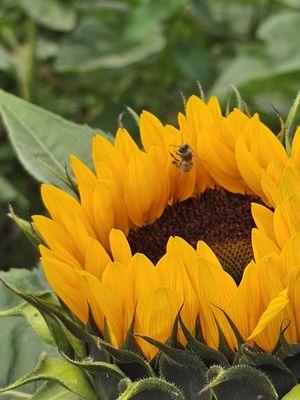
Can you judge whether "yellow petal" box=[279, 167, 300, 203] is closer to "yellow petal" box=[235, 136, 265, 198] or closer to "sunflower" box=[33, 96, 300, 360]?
"sunflower" box=[33, 96, 300, 360]

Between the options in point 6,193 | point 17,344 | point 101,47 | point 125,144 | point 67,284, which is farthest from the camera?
point 101,47

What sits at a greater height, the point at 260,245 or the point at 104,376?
the point at 260,245

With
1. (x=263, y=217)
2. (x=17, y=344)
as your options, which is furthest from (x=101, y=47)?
(x=263, y=217)

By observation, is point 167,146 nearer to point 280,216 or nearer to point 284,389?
point 280,216

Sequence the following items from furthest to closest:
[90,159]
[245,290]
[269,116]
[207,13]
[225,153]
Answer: [207,13]
[269,116]
[90,159]
[225,153]
[245,290]

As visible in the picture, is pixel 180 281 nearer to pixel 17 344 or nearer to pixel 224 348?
pixel 224 348

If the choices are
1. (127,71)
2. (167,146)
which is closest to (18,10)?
(127,71)

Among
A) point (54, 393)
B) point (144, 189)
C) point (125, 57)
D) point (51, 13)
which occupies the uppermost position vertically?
point (51, 13)

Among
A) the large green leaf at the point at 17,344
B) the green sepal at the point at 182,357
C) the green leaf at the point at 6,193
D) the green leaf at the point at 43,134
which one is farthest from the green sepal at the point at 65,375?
the green leaf at the point at 6,193
